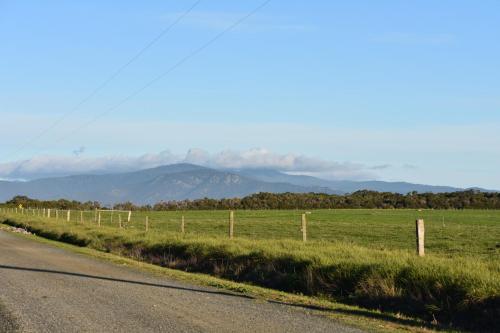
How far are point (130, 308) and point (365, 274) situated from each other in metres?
5.57

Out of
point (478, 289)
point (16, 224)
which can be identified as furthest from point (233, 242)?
point (16, 224)

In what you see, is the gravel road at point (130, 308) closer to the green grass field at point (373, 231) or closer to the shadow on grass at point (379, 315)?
the shadow on grass at point (379, 315)

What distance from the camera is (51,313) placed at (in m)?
11.0

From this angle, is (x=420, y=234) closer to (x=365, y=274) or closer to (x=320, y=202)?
(x=365, y=274)

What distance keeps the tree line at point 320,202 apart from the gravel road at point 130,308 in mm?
96513

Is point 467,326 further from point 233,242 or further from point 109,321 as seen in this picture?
point 233,242

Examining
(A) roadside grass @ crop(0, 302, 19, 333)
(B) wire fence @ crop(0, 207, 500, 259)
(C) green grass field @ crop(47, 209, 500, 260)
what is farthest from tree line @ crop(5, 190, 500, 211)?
(A) roadside grass @ crop(0, 302, 19, 333)

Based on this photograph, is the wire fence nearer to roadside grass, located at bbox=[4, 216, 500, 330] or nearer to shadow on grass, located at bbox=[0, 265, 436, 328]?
roadside grass, located at bbox=[4, 216, 500, 330]

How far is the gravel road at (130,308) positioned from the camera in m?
9.90

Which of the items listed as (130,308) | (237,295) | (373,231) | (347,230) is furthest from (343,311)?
(347,230)

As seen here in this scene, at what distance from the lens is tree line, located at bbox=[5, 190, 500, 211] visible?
367 feet

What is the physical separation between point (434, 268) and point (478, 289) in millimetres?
1671

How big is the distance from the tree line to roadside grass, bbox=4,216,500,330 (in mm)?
90252

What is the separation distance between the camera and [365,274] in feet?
47.2
